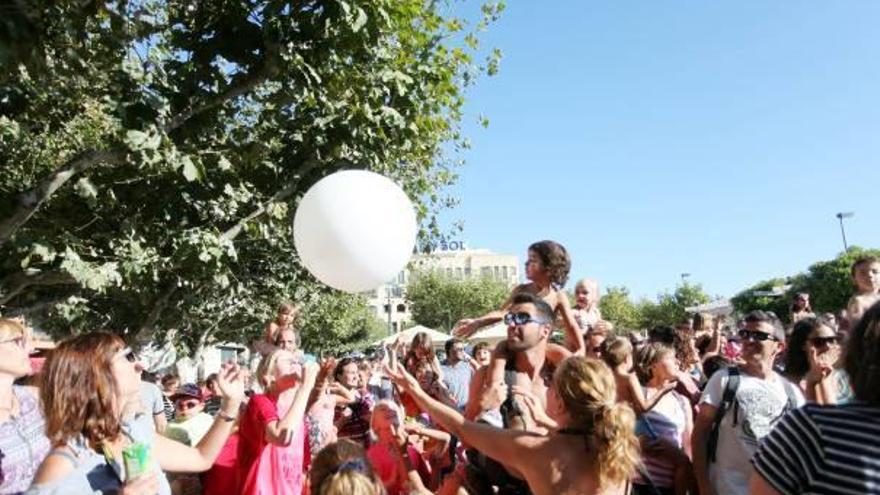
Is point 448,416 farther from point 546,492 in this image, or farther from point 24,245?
point 24,245

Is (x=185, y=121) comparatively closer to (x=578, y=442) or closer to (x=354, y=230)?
(x=354, y=230)

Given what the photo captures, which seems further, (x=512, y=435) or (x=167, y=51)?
(x=167, y=51)

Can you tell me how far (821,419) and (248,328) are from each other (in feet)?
81.5

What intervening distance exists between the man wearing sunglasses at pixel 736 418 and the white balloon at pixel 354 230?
7.53ft

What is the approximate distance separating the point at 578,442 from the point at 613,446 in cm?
13

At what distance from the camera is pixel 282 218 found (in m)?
9.40

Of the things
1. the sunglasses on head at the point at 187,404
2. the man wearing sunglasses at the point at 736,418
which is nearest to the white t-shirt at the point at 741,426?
the man wearing sunglasses at the point at 736,418

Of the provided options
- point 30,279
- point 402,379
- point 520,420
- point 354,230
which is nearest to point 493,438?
point 520,420

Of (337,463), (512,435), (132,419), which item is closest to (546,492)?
(512,435)

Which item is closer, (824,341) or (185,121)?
(824,341)

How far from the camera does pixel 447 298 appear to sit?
6275cm

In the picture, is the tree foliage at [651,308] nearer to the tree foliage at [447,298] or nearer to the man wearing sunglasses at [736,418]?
the tree foliage at [447,298]

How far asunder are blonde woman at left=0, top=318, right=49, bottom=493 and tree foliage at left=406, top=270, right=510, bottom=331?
192 ft

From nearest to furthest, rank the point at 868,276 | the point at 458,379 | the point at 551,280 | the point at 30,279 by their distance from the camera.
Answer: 1. the point at 551,280
2. the point at 868,276
3. the point at 458,379
4. the point at 30,279
